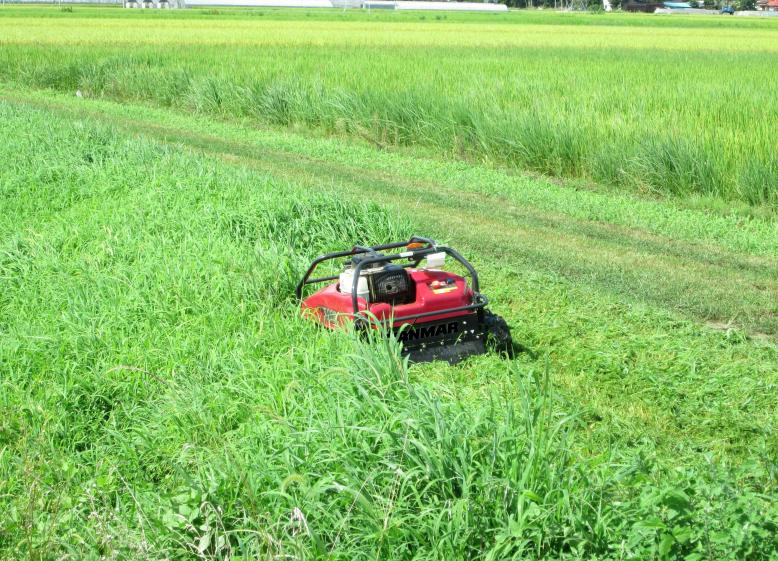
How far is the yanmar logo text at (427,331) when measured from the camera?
18.1 feet

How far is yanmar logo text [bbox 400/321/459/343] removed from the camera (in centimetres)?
552

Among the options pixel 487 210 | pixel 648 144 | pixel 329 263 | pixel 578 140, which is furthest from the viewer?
pixel 578 140

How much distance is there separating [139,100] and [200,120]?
3783mm

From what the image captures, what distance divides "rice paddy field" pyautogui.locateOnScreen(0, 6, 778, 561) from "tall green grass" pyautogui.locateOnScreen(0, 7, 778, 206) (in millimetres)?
69

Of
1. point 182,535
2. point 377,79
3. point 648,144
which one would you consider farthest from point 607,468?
point 377,79

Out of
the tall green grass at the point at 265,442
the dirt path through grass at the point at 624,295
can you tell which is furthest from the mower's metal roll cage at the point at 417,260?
the dirt path through grass at the point at 624,295

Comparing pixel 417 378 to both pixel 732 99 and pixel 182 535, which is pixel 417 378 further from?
pixel 732 99

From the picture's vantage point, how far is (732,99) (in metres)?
13.7

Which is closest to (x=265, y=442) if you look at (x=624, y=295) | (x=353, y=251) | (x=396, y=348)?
(x=396, y=348)

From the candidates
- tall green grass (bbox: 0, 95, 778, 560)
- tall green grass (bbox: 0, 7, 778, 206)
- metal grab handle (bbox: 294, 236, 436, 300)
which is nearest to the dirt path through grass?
tall green grass (bbox: 0, 95, 778, 560)

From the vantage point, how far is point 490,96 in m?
15.0

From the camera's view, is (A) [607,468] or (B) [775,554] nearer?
(B) [775,554]

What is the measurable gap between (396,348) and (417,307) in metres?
0.92

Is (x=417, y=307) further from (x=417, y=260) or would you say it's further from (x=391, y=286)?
(x=417, y=260)
